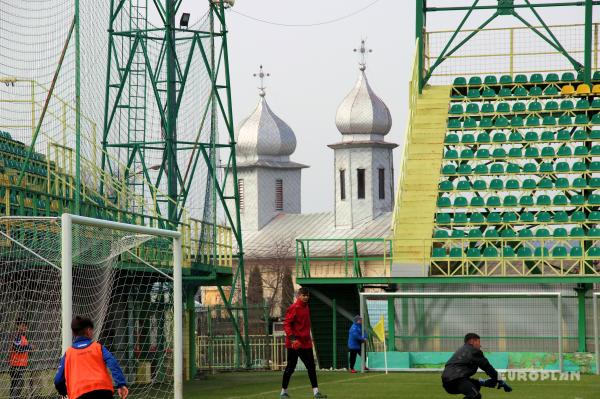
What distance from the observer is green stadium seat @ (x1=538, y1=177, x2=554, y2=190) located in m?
34.4

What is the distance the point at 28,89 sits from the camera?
25094mm

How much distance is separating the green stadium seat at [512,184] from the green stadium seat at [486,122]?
2.27m

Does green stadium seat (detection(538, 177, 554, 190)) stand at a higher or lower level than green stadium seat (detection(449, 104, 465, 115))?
lower

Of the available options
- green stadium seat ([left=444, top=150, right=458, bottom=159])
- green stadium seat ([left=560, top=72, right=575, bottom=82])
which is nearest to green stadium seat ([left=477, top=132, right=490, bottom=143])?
green stadium seat ([left=444, top=150, right=458, bottom=159])

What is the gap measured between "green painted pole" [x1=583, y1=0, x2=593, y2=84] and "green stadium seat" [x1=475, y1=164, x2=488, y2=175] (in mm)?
4629

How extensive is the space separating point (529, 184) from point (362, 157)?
8059 cm

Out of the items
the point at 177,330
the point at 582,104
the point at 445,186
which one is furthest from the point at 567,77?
the point at 177,330

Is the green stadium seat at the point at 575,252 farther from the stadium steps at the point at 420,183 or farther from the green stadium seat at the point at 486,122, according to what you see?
the green stadium seat at the point at 486,122

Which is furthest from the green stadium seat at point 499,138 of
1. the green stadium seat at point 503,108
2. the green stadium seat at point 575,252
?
the green stadium seat at point 575,252

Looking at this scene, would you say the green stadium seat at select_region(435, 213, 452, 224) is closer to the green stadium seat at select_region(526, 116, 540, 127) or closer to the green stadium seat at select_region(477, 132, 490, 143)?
the green stadium seat at select_region(477, 132, 490, 143)

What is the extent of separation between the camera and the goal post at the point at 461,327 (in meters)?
29.2

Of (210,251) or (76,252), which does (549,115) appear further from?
(76,252)

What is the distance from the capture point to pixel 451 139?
36.7 m

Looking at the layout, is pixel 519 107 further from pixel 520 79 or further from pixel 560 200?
pixel 560 200
